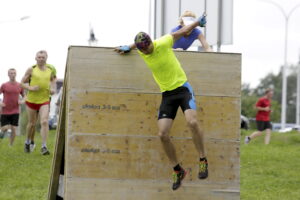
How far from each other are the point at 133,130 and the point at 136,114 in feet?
0.72

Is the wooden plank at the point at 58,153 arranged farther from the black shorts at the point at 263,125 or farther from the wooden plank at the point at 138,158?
the black shorts at the point at 263,125

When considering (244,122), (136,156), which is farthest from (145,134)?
(244,122)

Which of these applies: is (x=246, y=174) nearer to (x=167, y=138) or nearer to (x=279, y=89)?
(x=167, y=138)

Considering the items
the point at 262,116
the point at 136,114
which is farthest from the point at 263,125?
the point at 136,114

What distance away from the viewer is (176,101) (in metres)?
9.43

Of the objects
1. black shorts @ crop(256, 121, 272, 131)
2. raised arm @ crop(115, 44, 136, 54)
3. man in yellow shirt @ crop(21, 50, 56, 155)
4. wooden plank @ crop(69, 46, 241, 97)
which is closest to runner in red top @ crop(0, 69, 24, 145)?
man in yellow shirt @ crop(21, 50, 56, 155)

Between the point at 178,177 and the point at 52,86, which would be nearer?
the point at 178,177

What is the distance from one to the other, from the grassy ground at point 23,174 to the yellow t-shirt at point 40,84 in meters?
1.22

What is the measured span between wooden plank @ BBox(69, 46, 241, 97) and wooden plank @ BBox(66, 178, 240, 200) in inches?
49.1

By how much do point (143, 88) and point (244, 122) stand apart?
1456 inches

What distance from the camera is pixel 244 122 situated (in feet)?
151

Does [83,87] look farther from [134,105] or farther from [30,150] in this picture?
[30,150]

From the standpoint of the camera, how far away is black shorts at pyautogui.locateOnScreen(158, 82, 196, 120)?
938 centimetres

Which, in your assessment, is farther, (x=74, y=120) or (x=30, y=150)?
(x=30, y=150)
